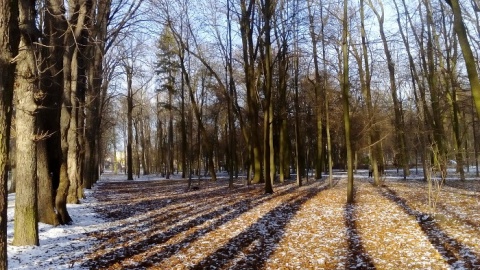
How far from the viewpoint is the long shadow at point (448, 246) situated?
7.34m

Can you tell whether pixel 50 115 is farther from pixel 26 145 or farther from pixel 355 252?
pixel 355 252

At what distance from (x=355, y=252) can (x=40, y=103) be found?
7.36 metres

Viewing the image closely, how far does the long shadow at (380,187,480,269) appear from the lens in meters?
7.34

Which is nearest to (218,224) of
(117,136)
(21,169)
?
(21,169)

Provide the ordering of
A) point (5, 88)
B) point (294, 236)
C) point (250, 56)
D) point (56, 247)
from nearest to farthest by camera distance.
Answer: point (5, 88) → point (56, 247) → point (294, 236) → point (250, 56)

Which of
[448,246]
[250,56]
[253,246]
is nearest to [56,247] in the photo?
[253,246]

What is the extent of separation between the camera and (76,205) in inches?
660

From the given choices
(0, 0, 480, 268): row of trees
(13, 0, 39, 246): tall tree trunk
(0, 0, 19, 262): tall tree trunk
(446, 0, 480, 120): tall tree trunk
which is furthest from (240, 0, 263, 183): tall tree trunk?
(0, 0, 19, 262): tall tree trunk

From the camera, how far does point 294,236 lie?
10359mm

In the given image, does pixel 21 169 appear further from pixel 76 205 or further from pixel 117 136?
pixel 117 136

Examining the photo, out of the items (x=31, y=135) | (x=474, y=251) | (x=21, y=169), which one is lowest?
(x=474, y=251)

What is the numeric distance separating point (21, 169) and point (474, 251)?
9352 mm

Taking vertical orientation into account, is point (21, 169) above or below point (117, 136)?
below

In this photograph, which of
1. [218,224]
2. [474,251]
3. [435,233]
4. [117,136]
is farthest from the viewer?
[117,136]
